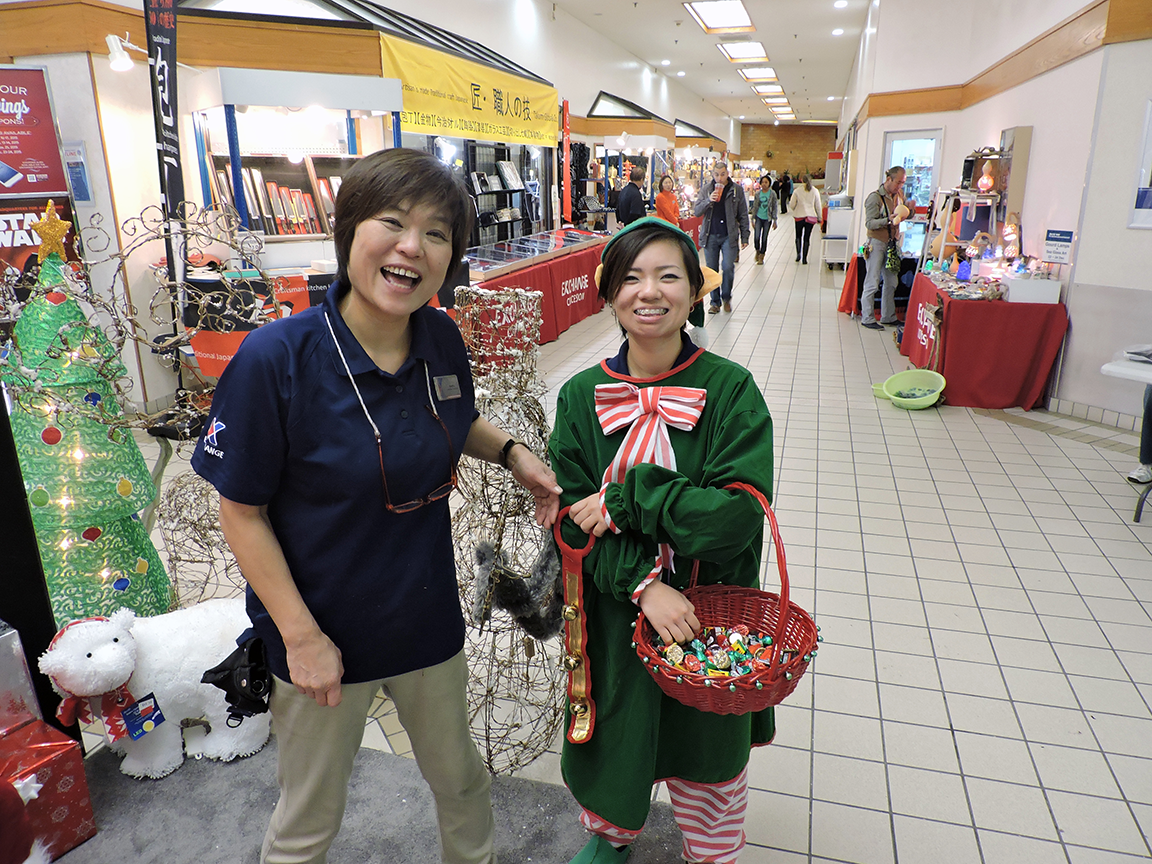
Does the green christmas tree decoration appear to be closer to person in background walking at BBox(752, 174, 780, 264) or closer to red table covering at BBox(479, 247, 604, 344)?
red table covering at BBox(479, 247, 604, 344)

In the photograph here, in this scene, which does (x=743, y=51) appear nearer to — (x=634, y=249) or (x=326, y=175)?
(x=326, y=175)

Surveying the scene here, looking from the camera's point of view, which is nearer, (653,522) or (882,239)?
(653,522)

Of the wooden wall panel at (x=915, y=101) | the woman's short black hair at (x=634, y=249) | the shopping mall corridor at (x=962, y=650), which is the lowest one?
the shopping mall corridor at (x=962, y=650)

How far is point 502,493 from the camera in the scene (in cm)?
214

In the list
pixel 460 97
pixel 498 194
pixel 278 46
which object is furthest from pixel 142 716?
pixel 498 194

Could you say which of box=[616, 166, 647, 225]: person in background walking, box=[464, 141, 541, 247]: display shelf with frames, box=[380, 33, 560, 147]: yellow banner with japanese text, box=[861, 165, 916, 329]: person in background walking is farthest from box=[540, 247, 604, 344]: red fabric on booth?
box=[861, 165, 916, 329]: person in background walking

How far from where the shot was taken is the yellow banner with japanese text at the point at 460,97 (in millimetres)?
6086

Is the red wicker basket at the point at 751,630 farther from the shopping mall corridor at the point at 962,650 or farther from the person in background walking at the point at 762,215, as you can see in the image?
the person in background walking at the point at 762,215

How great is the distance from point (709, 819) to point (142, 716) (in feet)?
5.32

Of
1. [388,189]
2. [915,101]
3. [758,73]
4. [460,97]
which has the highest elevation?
[758,73]

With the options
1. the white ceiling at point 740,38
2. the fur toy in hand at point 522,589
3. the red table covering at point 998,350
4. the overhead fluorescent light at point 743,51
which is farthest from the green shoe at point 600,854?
the overhead fluorescent light at point 743,51

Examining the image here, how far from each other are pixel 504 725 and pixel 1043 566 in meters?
2.72

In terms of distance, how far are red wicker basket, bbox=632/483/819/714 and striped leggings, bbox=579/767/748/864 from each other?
0.41 metres

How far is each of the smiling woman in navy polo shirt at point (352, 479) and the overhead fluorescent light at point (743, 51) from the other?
17.4 m
